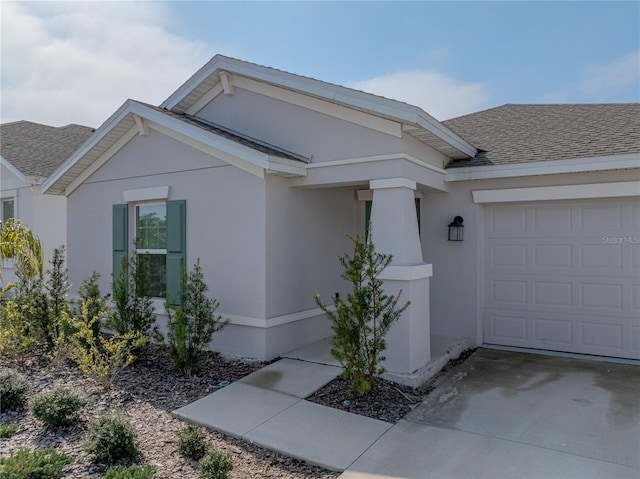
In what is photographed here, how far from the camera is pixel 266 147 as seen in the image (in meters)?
6.79

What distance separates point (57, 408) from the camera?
4.19 meters

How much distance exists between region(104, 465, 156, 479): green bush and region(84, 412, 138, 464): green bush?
235 mm

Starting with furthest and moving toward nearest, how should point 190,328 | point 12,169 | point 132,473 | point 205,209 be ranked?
point 12,169
point 205,209
point 190,328
point 132,473

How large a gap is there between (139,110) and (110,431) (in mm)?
5303

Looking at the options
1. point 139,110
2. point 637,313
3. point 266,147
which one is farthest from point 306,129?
point 637,313

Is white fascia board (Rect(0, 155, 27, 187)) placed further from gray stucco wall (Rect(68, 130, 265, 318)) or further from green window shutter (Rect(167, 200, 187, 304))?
green window shutter (Rect(167, 200, 187, 304))

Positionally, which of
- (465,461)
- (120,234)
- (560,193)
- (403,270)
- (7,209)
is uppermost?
(7,209)

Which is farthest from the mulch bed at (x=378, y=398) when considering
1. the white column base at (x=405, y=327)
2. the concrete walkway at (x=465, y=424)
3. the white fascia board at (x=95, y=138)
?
the white fascia board at (x=95, y=138)

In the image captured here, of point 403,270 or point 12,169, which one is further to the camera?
point 12,169

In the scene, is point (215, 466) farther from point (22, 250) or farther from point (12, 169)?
point (12, 169)

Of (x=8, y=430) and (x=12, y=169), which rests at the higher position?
(x=12, y=169)

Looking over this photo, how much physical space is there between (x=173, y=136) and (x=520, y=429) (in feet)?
21.4

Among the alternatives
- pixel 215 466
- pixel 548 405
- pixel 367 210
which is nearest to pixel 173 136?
pixel 367 210

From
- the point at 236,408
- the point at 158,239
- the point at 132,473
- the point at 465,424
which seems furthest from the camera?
the point at 158,239
